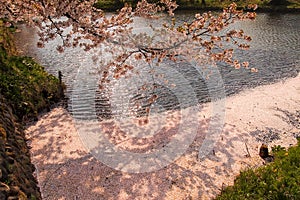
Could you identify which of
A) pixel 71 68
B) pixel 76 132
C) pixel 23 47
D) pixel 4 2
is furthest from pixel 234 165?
pixel 23 47

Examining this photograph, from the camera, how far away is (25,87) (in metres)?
14.6

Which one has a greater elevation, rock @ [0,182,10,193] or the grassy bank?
rock @ [0,182,10,193]

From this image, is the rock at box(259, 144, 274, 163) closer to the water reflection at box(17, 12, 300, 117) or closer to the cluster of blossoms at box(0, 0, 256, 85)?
the cluster of blossoms at box(0, 0, 256, 85)

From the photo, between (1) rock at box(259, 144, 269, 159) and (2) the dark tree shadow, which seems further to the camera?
(1) rock at box(259, 144, 269, 159)

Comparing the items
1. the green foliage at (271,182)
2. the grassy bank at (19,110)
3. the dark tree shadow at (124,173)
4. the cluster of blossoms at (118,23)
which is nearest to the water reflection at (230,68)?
the grassy bank at (19,110)

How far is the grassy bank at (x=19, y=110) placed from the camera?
24.4ft

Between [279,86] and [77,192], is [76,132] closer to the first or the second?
[77,192]

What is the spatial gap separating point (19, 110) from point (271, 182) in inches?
446

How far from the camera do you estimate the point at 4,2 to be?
33.2 ft

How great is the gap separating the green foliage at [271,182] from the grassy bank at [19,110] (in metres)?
6.07

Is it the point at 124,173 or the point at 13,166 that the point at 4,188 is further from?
the point at 124,173

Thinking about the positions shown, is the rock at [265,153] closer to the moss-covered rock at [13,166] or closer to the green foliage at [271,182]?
the green foliage at [271,182]

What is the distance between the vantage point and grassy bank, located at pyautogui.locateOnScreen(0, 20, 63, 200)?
7.45 m

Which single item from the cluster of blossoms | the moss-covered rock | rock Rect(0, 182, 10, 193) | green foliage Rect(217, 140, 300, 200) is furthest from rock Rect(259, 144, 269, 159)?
rock Rect(0, 182, 10, 193)
